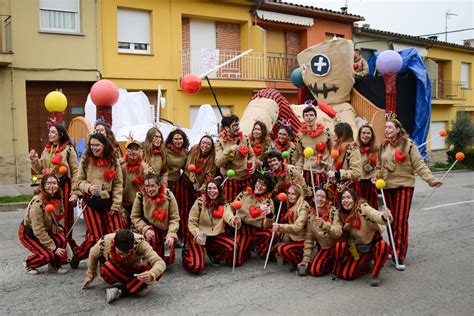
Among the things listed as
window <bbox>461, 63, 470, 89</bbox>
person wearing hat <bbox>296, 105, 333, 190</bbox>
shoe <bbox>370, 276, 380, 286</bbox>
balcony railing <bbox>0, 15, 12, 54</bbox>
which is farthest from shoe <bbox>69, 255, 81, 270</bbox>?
window <bbox>461, 63, 470, 89</bbox>

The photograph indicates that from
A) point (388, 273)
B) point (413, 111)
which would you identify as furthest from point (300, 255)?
point (413, 111)

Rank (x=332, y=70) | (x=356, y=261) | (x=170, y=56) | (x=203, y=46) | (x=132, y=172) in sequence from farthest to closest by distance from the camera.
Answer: (x=203, y=46)
(x=170, y=56)
(x=332, y=70)
(x=132, y=172)
(x=356, y=261)

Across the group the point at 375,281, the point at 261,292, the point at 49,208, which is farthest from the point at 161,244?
the point at 375,281

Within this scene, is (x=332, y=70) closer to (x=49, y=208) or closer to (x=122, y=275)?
(x=49, y=208)

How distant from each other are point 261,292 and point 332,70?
A: 21.3 ft

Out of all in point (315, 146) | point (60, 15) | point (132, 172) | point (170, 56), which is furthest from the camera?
point (170, 56)

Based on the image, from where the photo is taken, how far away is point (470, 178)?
17594 millimetres

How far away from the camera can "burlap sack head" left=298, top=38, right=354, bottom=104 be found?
432 inches

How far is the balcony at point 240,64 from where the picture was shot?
18.6 metres

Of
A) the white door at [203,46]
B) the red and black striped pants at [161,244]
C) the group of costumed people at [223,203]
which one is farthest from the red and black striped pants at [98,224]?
the white door at [203,46]

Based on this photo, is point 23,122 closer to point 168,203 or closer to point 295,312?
point 168,203

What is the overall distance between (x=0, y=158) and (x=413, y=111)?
35.5ft

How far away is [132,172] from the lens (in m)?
6.80

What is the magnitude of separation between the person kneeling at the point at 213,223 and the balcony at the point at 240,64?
12.3 m
